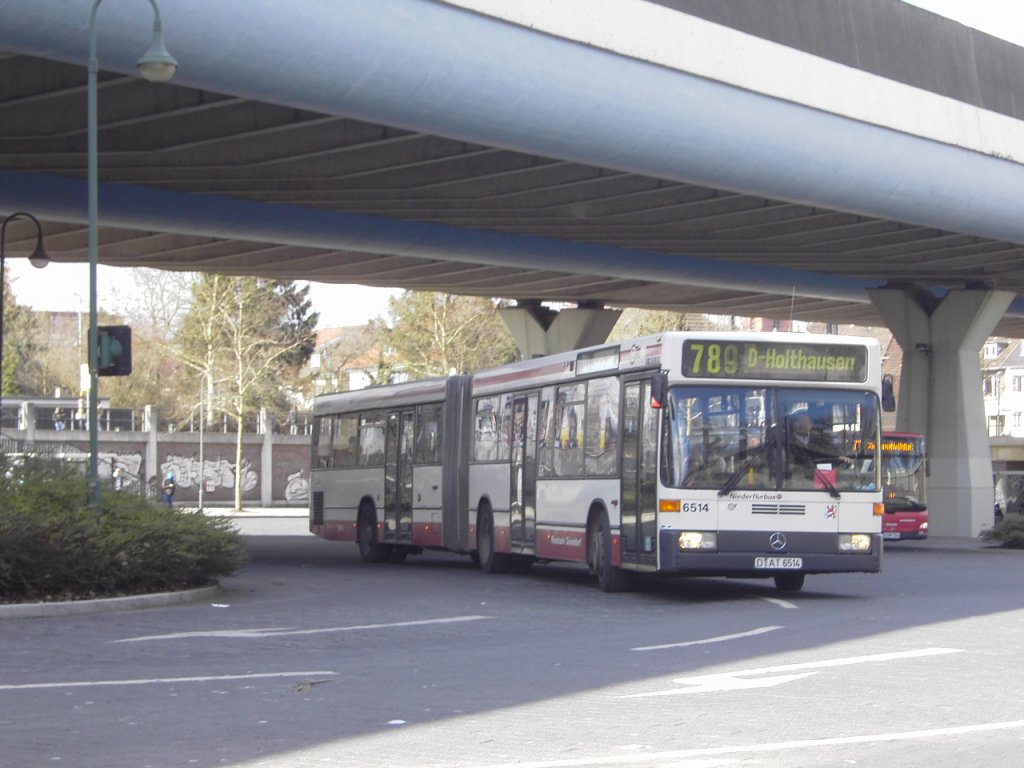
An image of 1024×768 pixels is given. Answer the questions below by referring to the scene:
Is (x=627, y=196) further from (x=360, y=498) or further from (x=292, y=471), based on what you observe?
(x=292, y=471)

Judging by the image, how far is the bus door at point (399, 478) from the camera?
89.9 ft

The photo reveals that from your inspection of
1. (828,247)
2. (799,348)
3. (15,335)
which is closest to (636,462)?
(799,348)

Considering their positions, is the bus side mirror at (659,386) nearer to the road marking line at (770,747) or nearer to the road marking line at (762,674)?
the road marking line at (762,674)

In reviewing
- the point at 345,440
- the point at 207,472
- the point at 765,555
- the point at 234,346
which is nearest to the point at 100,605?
the point at 765,555

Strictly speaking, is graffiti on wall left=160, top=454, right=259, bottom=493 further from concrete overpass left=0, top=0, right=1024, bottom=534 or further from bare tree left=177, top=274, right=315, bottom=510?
concrete overpass left=0, top=0, right=1024, bottom=534

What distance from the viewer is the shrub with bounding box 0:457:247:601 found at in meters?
15.9

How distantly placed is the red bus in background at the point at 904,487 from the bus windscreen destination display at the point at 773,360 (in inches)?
748

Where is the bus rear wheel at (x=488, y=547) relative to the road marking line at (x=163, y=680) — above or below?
above

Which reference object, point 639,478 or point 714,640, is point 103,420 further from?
point 714,640

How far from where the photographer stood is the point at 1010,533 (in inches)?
1432

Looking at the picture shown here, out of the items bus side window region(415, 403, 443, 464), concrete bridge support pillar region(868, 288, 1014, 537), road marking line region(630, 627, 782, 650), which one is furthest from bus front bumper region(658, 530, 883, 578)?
concrete bridge support pillar region(868, 288, 1014, 537)

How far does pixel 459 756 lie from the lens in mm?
8062

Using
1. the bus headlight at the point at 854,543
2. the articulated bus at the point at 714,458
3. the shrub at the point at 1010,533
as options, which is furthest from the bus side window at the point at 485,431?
the shrub at the point at 1010,533

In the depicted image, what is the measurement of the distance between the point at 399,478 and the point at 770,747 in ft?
64.9
